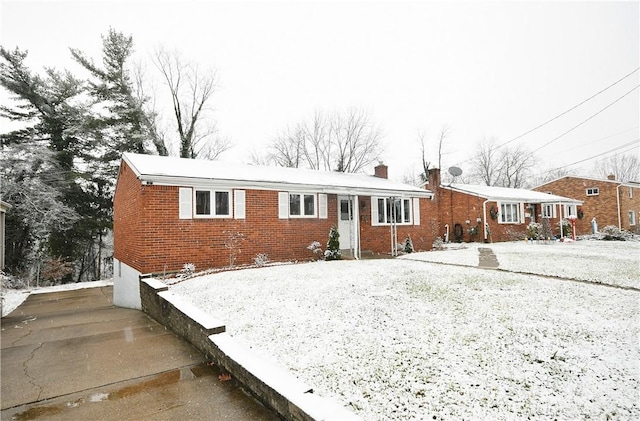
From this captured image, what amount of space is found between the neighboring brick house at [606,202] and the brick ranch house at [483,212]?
6364 mm

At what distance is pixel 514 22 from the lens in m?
15.4

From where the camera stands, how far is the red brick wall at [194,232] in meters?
9.70

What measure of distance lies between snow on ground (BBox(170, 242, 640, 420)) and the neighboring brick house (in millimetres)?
28868

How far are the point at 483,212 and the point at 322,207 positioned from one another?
13.9 metres

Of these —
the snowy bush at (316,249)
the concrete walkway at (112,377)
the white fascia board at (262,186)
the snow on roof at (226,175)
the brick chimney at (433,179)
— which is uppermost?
the brick chimney at (433,179)

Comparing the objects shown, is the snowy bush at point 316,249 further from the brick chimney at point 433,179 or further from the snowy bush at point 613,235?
the snowy bush at point 613,235

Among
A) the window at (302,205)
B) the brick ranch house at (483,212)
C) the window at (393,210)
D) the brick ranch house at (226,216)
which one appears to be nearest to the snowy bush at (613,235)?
the brick ranch house at (483,212)

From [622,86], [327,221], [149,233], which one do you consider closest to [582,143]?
[622,86]

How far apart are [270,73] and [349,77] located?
6938mm

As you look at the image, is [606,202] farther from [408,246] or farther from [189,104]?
[189,104]

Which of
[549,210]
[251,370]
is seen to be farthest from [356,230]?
[549,210]

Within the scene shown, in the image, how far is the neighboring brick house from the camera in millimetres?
27719

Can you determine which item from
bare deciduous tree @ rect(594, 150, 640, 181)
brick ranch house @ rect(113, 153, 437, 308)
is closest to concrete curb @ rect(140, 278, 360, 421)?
brick ranch house @ rect(113, 153, 437, 308)

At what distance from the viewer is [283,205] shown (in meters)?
12.3
